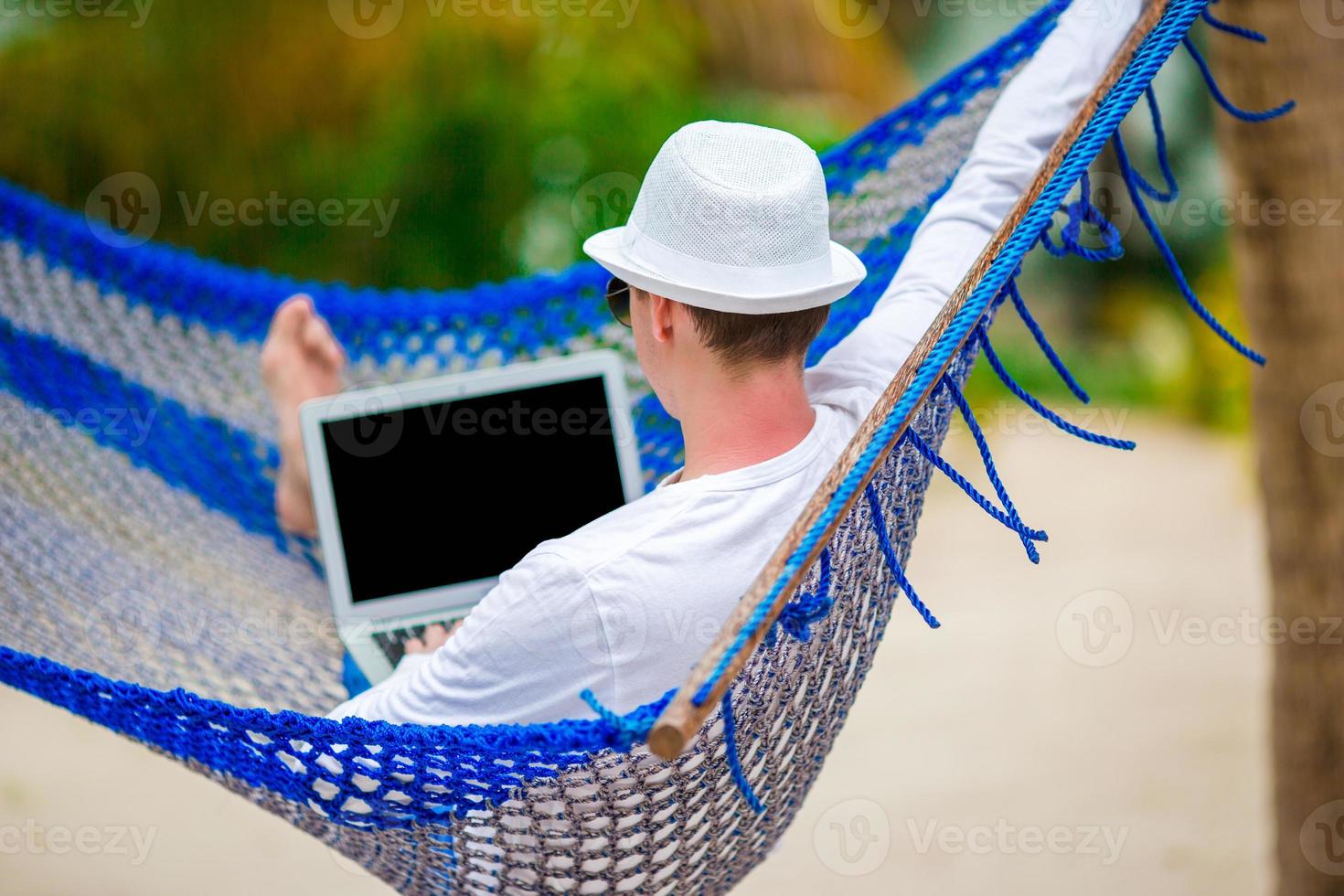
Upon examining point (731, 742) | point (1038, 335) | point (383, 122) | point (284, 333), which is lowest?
point (731, 742)

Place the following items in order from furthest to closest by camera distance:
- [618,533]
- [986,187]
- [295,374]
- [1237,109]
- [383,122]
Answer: [383,122]
[295,374]
[1237,109]
[986,187]
[618,533]

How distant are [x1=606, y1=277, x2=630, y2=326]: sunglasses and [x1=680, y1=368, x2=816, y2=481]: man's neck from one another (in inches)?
4.5

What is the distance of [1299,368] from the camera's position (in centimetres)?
171

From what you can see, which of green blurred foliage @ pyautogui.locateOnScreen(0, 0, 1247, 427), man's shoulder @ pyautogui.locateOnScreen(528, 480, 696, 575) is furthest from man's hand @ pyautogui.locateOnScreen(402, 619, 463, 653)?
green blurred foliage @ pyautogui.locateOnScreen(0, 0, 1247, 427)

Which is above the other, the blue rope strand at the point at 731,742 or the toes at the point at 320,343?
the toes at the point at 320,343

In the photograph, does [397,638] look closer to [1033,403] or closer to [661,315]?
[661,315]

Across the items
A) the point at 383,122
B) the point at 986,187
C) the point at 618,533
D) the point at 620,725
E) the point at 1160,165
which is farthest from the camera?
the point at 383,122

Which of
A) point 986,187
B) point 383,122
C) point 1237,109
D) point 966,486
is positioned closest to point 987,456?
point 966,486

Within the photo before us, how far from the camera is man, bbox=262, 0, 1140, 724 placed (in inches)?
39.6

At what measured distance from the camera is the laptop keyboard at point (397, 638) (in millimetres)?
1466

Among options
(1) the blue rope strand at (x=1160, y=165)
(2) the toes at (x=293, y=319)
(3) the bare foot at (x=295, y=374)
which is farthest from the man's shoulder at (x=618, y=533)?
(2) the toes at (x=293, y=319)

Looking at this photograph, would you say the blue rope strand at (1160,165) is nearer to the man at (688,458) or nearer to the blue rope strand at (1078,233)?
the blue rope strand at (1078,233)

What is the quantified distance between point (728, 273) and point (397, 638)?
0.66 meters

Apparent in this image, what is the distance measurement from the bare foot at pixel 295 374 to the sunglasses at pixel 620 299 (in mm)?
754
